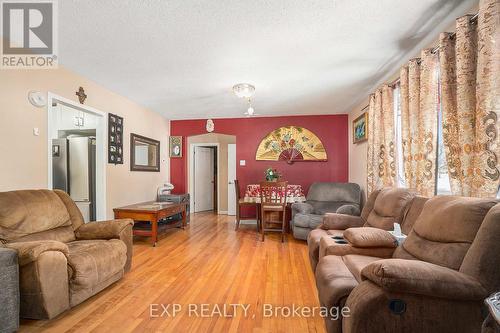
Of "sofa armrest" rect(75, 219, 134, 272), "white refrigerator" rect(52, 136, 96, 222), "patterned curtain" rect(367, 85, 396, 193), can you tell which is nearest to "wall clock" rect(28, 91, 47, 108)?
"white refrigerator" rect(52, 136, 96, 222)

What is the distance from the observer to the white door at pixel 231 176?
6383 mm

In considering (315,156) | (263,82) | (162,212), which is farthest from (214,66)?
(315,156)

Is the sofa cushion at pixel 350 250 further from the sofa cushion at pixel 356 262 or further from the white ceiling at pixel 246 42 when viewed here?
the white ceiling at pixel 246 42

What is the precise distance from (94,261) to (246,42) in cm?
240

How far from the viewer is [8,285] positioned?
1.56m

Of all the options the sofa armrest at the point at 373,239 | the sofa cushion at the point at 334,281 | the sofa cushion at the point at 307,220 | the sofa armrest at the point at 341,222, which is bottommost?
the sofa cushion at the point at 307,220

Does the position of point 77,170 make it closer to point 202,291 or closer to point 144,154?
point 144,154

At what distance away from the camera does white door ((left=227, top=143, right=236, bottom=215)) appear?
638cm

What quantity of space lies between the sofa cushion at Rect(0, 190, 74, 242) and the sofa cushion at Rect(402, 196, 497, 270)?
3.08 metres

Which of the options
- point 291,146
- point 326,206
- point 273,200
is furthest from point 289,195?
point 291,146

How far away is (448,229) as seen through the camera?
145 cm

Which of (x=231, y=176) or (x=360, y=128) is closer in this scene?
(x=360, y=128)

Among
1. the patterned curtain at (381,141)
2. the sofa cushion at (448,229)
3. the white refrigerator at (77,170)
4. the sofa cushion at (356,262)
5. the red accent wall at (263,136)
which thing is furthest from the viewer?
the red accent wall at (263,136)

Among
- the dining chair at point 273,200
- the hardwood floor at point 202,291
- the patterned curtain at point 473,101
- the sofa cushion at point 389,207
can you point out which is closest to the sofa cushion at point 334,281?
the hardwood floor at point 202,291
